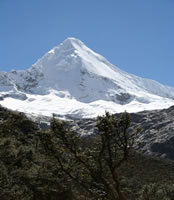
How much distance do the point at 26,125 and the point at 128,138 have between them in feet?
218

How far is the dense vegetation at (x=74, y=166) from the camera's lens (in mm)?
18297

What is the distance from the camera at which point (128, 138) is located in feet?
59.9

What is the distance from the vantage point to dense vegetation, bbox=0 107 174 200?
1830 centimetres

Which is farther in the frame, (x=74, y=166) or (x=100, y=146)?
(x=74, y=166)

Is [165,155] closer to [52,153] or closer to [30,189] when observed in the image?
[30,189]

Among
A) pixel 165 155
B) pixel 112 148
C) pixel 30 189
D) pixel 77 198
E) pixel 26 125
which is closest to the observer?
pixel 112 148

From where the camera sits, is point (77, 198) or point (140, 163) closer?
point (77, 198)

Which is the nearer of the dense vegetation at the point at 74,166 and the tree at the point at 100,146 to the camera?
the tree at the point at 100,146

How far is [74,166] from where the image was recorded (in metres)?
23.8

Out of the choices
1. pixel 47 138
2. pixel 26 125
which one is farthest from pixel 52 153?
pixel 26 125

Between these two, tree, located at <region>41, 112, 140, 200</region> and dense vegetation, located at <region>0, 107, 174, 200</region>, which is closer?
tree, located at <region>41, 112, 140, 200</region>

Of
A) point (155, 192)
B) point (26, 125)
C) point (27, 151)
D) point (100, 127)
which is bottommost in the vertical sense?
point (155, 192)

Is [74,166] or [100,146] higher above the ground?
[100,146]

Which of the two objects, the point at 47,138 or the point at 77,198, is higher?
the point at 47,138
